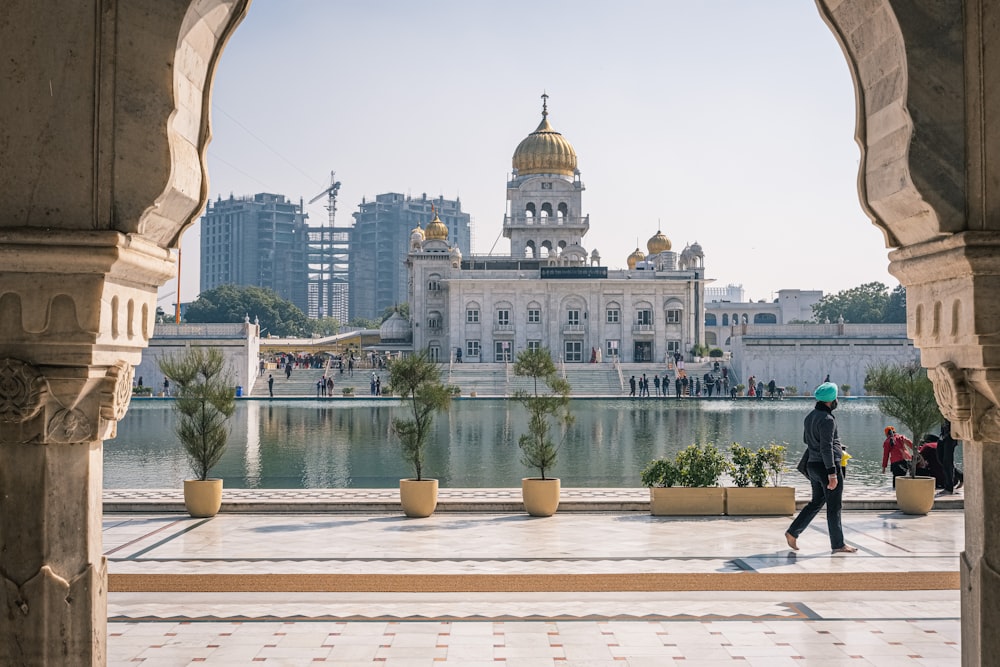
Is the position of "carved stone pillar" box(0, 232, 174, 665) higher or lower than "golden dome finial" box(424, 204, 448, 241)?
lower

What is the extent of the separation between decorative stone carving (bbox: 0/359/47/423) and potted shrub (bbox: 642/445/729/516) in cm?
728

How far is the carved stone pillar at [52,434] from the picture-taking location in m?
3.39

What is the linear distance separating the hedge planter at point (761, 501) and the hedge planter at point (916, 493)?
1194 mm

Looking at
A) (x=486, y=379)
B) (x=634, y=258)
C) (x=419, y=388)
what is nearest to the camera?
(x=419, y=388)

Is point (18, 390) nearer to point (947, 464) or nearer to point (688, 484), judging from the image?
point (688, 484)

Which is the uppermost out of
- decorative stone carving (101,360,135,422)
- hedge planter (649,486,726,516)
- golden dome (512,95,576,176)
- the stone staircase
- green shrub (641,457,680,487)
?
golden dome (512,95,576,176)

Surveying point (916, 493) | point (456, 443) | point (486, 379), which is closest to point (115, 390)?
point (916, 493)

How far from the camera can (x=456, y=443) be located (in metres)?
19.8

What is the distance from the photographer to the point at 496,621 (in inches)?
231

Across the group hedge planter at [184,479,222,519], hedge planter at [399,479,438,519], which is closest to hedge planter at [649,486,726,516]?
hedge planter at [399,479,438,519]

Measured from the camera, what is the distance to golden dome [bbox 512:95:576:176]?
57.6m

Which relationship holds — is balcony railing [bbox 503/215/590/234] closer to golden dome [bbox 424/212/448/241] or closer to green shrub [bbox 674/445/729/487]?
golden dome [bbox 424/212/448/241]

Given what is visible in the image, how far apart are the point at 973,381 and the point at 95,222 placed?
10.2 feet

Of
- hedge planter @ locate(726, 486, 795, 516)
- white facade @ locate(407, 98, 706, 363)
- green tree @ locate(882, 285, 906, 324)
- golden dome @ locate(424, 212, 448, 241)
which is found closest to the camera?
hedge planter @ locate(726, 486, 795, 516)
